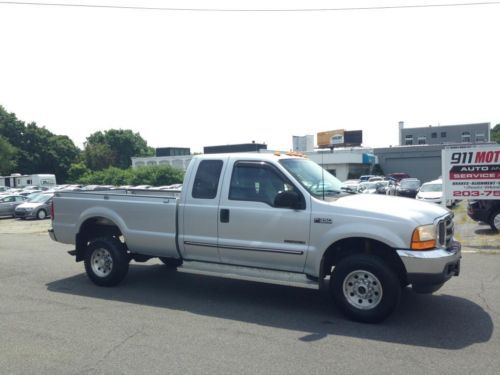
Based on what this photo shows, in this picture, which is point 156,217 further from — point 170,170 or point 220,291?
point 170,170

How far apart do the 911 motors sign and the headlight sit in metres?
9.43

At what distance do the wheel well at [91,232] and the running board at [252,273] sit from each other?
177 centimetres

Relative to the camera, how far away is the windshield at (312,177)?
6491 millimetres

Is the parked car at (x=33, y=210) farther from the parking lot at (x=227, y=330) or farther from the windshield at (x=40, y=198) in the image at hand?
the parking lot at (x=227, y=330)

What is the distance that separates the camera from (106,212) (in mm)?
7809

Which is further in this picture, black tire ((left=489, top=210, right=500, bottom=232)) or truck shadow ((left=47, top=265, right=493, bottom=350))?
black tire ((left=489, top=210, right=500, bottom=232))

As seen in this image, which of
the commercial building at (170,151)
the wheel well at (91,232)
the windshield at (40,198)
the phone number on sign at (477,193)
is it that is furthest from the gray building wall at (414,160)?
the wheel well at (91,232)

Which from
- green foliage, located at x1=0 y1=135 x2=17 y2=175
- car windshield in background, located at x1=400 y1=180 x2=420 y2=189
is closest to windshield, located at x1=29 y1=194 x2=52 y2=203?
car windshield in background, located at x1=400 y1=180 x2=420 y2=189

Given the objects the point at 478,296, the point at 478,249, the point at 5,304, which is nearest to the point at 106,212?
the point at 5,304

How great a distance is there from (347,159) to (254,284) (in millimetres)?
51163

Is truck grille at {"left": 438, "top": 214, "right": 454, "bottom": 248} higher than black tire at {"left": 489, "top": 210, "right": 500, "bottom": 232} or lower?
higher

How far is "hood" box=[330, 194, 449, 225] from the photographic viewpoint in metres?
5.75

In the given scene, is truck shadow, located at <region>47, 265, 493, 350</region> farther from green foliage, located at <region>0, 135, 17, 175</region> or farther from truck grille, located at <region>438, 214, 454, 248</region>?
green foliage, located at <region>0, 135, 17, 175</region>

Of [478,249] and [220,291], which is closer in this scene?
[220,291]
